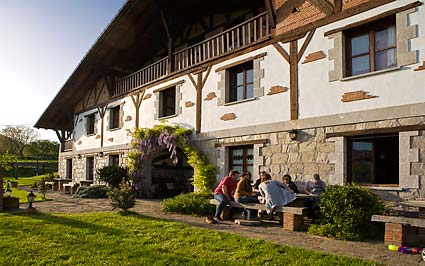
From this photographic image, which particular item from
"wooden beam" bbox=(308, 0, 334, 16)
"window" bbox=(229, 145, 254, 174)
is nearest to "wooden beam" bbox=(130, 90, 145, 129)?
"window" bbox=(229, 145, 254, 174)

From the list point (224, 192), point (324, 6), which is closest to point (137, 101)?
point (224, 192)

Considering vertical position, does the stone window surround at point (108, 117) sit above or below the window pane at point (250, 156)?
above

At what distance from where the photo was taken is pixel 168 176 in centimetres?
1345

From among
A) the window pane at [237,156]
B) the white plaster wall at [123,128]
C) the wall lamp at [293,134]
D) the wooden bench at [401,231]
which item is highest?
the white plaster wall at [123,128]

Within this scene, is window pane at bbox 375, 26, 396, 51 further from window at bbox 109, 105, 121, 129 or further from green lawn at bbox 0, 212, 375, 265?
window at bbox 109, 105, 121, 129

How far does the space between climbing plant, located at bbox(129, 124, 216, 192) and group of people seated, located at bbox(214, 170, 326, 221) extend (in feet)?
6.57

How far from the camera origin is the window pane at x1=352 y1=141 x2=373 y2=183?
21.6 ft

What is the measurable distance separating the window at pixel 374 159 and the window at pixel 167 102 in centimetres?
678

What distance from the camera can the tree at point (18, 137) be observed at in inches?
1491

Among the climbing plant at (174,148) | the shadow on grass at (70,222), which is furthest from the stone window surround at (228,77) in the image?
the shadow on grass at (70,222)

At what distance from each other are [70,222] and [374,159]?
5892mm

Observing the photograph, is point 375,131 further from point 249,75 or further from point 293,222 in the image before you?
point 249,75

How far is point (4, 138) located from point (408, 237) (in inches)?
1621

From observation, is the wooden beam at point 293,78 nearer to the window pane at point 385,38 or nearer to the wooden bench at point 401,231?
the window pane at point 385,38
